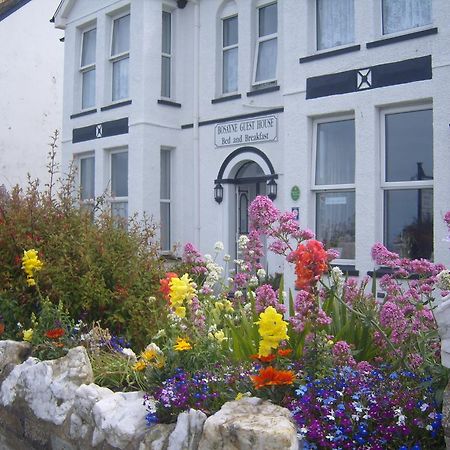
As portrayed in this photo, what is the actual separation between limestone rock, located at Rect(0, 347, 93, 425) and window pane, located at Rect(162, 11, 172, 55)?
918 centimetres

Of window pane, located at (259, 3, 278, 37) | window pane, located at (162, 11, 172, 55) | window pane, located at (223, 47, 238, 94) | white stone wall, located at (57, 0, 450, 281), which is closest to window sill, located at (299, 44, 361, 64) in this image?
white stone wall, located at (57, 0, 450, 281)

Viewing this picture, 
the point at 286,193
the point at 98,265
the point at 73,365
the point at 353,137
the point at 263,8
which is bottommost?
the point at 73,365

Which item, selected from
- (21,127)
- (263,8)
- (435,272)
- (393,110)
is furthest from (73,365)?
(21,127)

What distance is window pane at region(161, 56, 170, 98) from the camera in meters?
12.4

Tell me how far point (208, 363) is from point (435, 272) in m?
1.47

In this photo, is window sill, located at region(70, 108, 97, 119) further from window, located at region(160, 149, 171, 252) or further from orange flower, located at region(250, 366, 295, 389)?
orange flower, located at region(250, 366, 295, 389)

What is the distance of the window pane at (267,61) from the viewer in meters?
10.9

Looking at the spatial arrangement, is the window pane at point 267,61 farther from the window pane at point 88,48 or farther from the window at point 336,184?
the window pane at point 88,48

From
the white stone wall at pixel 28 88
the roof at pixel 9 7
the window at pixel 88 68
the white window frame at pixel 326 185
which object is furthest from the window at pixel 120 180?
the roof at pixel 9 7

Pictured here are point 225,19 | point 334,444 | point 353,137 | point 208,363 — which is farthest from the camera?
point 225,19

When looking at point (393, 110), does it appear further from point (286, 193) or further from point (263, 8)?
point (263, 8)

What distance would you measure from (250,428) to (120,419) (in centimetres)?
98

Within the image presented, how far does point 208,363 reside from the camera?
3699 mm

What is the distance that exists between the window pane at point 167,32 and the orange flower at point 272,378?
10.2 m
